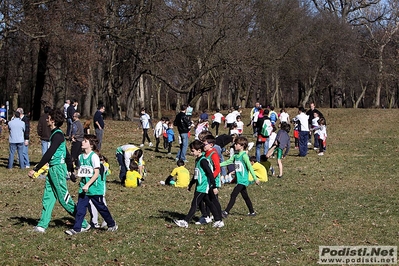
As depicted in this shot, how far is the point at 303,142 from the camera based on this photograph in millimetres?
25344

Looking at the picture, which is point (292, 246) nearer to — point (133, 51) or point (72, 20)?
point (72, 20)

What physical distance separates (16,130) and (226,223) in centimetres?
1096

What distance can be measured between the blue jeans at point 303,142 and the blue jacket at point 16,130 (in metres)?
11.0

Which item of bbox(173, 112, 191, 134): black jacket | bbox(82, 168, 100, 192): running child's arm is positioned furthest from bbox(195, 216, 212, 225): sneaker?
bbox(173, 112, 191, 134): black jacket

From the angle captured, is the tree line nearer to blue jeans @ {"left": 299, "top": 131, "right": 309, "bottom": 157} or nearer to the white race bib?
blue jeans @ {"left": 299, "top": 131, "right": 309, "bottom": 157}

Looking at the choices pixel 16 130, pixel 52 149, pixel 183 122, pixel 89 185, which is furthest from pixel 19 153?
pixel 89 185

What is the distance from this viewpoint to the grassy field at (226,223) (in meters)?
9.45

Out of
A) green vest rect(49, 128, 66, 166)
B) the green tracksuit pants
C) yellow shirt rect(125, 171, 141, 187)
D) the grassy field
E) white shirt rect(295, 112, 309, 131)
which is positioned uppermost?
white shirt rect(295, 112, 309, 131)

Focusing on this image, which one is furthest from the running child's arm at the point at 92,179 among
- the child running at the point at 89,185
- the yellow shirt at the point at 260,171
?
the yellow shirt at the point at 260,171

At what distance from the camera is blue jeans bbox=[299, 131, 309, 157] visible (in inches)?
991

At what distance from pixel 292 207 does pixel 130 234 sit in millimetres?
4688

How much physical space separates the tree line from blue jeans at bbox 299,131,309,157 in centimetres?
1418

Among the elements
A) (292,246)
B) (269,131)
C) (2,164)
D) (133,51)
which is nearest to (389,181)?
(269,131)

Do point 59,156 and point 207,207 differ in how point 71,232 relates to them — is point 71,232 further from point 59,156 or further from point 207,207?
point 207,207
